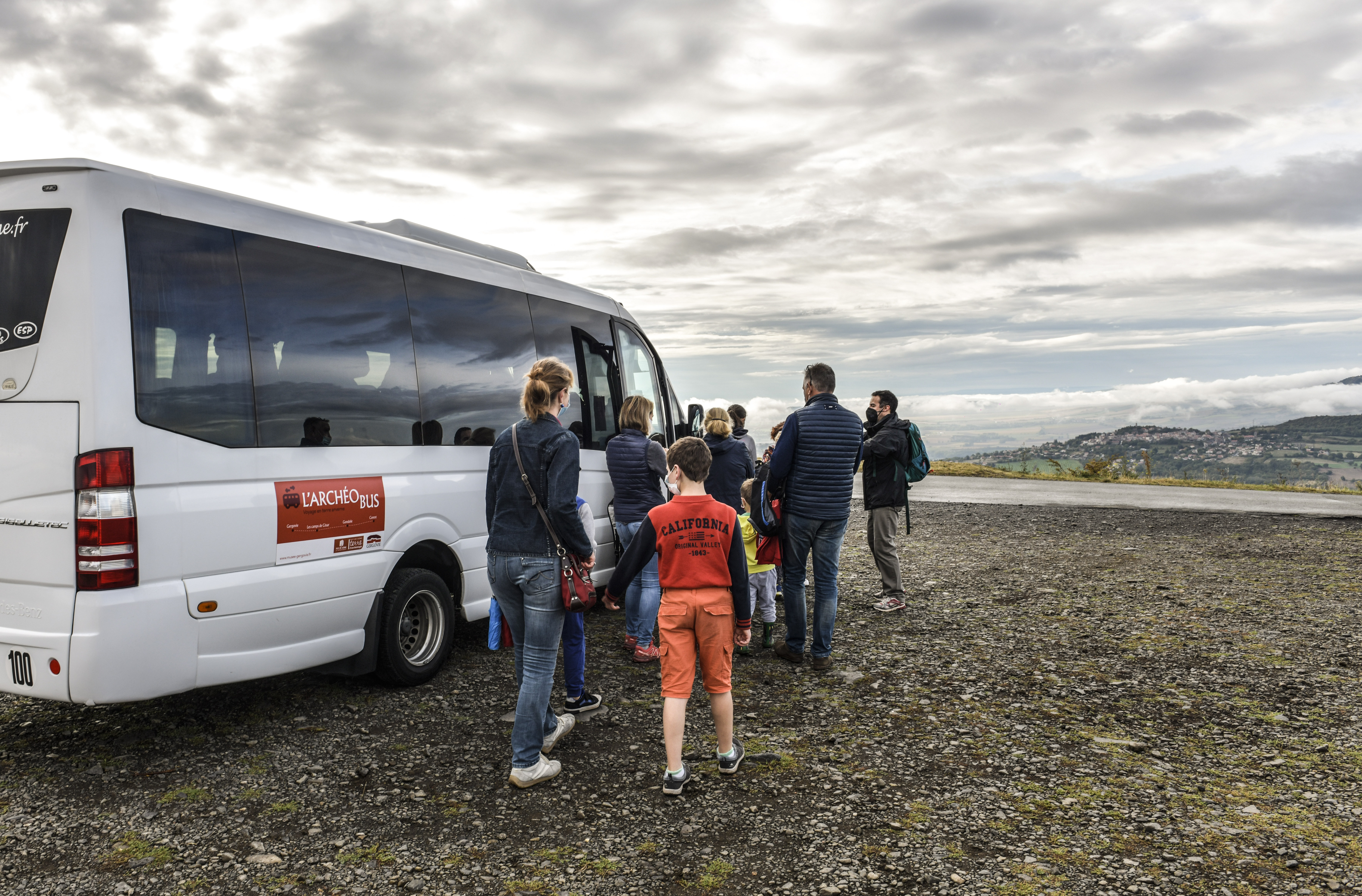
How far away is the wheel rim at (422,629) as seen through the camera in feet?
19.1

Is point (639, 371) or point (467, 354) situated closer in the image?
point (467, 354)

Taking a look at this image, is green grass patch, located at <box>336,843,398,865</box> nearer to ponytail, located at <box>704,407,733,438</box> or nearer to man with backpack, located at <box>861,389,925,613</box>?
ponytail, located at <box>704,407,733,438</box>

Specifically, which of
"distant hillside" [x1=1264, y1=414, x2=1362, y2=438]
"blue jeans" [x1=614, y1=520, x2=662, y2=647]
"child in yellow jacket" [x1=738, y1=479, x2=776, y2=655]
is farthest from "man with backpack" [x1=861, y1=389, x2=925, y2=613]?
"distant hillside" [x1=1264, y1=414, x2=1362, y2=438]

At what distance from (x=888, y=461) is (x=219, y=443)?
584cm

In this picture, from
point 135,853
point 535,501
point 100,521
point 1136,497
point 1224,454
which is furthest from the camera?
point 1224,454

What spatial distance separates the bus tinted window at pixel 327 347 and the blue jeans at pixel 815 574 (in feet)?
9.60

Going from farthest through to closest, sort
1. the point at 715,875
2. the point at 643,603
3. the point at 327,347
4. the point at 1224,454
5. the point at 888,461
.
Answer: the point at 1224,454
the point at 888,461
the point at 643,603
the point at 327,347
the point at 715,875

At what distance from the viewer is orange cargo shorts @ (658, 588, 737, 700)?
4.11 metres

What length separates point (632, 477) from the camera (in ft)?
21.7

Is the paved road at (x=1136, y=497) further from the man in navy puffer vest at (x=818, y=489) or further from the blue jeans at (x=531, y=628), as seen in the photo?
the blue jeans at (x=531, y=628)

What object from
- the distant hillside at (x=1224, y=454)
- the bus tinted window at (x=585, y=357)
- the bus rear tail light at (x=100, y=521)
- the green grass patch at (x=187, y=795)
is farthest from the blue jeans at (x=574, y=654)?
the distant hillside at (x=1224, y=454)

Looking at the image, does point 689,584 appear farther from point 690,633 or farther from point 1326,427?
point 1326,427

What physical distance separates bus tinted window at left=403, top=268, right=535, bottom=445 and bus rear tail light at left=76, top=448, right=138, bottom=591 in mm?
2098

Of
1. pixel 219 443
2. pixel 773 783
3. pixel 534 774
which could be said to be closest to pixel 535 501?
pixel 534 774
